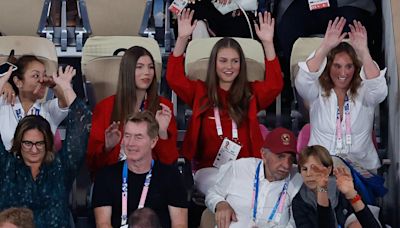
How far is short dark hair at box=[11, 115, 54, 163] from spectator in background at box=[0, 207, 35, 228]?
0.78 meters

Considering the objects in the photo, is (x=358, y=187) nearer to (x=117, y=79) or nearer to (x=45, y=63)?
(x=117, y=79)

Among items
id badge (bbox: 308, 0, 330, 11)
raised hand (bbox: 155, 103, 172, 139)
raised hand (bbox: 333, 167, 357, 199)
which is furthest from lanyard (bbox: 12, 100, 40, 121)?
id badge (bbox: 308, 0, 330, 11)

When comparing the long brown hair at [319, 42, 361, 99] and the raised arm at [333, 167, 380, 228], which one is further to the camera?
the long brown hair at [319, 42, 361, 99]

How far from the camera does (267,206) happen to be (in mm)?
6230

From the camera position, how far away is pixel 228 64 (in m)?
6.86

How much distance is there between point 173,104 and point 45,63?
0.85m

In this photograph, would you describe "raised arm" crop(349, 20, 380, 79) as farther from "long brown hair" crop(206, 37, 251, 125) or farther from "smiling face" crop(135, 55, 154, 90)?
"smiling face" crop(135, 55, 154, 90)

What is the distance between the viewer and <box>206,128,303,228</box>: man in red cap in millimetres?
6172

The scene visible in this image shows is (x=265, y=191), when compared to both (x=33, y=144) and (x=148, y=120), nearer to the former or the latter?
(x=148, y=120)

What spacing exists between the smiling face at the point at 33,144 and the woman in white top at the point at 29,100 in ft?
1.76

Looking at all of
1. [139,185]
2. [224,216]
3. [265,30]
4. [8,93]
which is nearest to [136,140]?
[139,185]

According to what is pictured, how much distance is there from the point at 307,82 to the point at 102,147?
1.26 meters

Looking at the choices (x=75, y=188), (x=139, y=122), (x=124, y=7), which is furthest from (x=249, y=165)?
(x=124, y=7)

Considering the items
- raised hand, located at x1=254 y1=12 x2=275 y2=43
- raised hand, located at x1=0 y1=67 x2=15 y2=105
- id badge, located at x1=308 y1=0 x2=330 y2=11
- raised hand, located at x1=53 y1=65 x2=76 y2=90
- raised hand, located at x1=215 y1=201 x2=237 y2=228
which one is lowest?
raised hand, located at x1=215 y1=201 x2=237 y2=228
